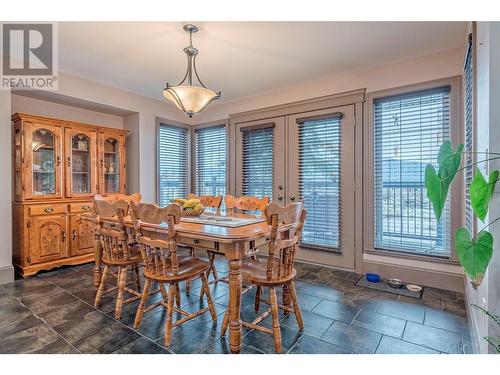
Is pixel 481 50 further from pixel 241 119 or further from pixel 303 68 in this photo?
pixel 241 119

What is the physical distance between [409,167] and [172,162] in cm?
376

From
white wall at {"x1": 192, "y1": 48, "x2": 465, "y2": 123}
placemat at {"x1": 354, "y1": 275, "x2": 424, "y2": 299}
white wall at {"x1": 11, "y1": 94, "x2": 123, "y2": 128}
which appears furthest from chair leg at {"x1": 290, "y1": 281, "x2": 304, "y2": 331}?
white wall at {"x1": 11, "y1": 94, "x2": 123, "y2": 128}

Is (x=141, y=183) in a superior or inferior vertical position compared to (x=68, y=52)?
inferior

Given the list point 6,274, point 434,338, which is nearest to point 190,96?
point 434,338

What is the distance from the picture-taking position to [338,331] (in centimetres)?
208

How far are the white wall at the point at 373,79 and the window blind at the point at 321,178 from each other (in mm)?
439

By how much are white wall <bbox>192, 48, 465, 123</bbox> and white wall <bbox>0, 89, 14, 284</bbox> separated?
9.92 feet

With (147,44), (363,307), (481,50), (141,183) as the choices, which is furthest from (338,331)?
(141,183)

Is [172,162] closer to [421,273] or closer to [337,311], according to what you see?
[337,311]

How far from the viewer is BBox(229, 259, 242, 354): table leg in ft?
5.83

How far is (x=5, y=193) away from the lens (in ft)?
10.1

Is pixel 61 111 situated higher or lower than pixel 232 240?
higher

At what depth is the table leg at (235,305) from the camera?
1.78 m
